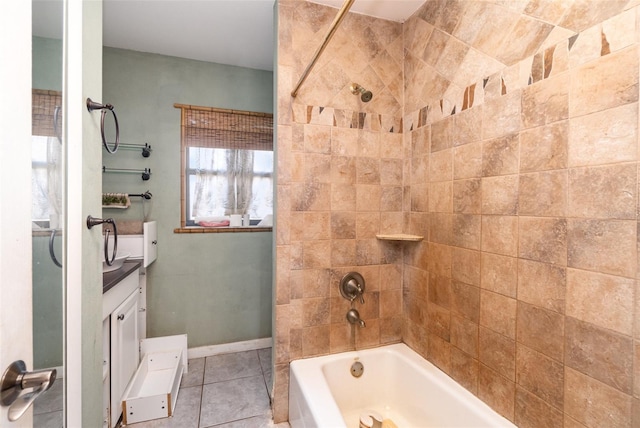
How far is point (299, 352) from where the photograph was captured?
1638mm

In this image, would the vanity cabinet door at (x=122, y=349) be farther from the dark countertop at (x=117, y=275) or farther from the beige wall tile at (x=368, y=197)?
the beige wall tile at (x=368, y=197)

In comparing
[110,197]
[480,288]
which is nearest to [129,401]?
[110,197]

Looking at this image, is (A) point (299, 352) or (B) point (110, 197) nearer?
(A) point (299, 352)

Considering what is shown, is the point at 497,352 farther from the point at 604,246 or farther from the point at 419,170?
the point at 419,170

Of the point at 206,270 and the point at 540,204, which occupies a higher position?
the point at 540,204

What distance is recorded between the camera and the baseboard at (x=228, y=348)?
2312 mm

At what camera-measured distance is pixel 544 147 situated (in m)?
1.02

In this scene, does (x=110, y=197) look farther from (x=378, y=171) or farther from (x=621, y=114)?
(x=621, y=114)

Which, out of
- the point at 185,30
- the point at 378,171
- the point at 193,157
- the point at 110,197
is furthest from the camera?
the point at 193,157

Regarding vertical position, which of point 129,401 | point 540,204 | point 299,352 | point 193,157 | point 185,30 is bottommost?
point 129,401

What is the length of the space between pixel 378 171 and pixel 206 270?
5.62ft

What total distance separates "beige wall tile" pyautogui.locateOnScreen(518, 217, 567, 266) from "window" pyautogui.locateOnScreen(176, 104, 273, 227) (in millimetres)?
2014

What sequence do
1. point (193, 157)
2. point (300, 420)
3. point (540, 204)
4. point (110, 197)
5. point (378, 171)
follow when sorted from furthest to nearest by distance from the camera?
point (193, 157) → point (110, 197) → point (378, 171) → point (300, 420) → point (540, 204)

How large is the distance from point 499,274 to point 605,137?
63 centimetres
